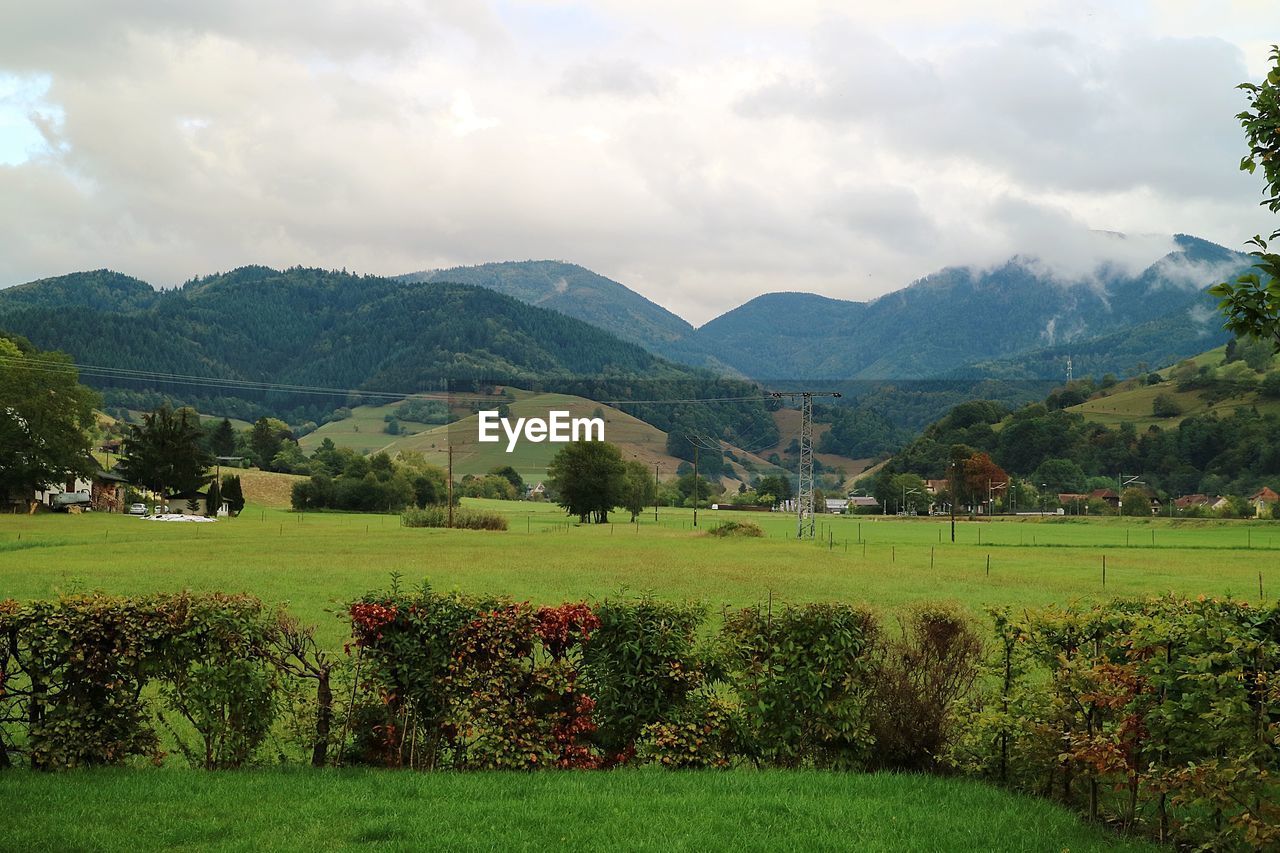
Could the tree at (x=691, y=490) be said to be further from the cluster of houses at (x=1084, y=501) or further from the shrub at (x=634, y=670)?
the shrub at (x=634, y=670)

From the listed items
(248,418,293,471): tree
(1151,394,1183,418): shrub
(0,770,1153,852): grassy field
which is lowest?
(0,770,1153,852): grassy field

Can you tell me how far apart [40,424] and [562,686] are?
80.8 m

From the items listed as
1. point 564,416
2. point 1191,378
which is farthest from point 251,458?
point 1191,378

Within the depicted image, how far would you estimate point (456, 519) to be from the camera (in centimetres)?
8425

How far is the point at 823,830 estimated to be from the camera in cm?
783

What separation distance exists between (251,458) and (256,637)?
5818 inches

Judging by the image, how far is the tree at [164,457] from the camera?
9212 cm

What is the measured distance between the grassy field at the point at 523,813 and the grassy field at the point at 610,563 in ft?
9.24

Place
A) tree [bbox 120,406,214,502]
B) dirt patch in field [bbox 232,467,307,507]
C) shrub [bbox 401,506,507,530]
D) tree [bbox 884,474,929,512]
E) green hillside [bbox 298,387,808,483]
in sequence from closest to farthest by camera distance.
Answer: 1. shrub [bbox 401,506,507,530]
2. tree [bbox 120,406,214,502]
3. dirt patch in field [bbox 232,467,307,507]
4. tree [bbox 884,474,929,512]
5. green hillside [bbox 298,387,808,483]

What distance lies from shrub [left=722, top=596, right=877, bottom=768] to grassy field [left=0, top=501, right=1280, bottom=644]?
6807 mm

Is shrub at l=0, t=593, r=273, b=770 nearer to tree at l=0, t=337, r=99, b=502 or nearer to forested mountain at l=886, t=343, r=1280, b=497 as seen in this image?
tree at l=0, t=337, r=99, b=502

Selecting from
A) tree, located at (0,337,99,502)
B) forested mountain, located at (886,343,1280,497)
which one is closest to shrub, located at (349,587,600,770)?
tree, located at (0,337,99,502)

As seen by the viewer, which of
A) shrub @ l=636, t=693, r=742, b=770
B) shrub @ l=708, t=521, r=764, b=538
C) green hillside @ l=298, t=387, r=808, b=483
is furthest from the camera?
green hillside @ l=298, t=387, r=808, b=483

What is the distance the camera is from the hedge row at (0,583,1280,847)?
30.7 feet
